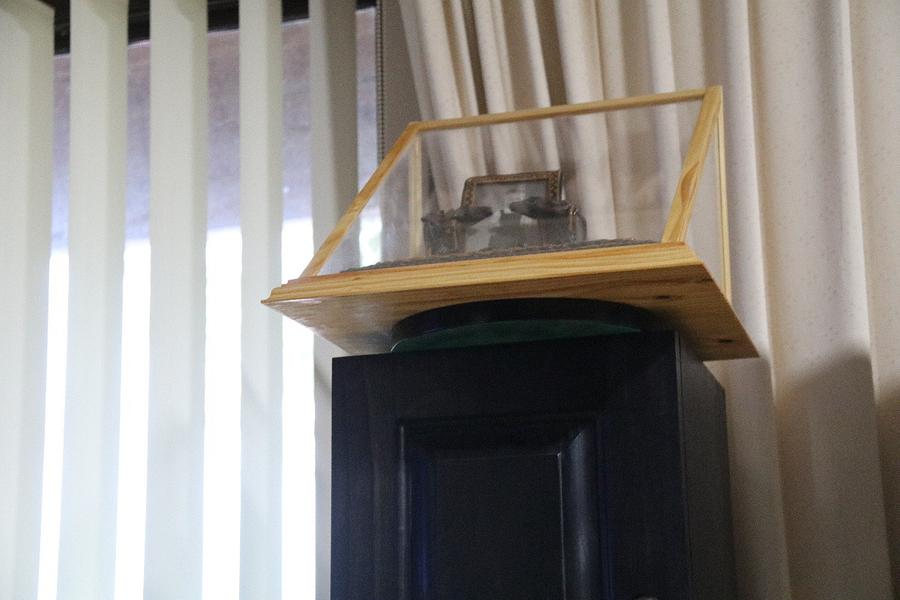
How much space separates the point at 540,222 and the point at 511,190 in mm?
72

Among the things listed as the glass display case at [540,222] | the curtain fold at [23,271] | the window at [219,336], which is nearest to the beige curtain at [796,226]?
the glass display case at [540,222]

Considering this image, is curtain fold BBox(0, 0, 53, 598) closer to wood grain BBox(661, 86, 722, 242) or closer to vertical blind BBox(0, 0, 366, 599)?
vertical blind BBox(0, 0, 366, 599)

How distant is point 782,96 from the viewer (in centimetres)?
146

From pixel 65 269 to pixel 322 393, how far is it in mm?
573

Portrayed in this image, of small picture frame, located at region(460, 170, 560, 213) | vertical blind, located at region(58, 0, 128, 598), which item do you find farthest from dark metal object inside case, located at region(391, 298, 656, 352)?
vertical blind, located at region(58, 0, 128, 598)

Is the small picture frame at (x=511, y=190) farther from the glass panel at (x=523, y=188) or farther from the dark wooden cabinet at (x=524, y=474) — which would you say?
the dark wooden cabinet at (x=524, y=474)

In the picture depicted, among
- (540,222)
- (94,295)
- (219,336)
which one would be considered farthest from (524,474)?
(94,295)

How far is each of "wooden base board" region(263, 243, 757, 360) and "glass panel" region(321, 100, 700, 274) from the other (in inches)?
1.8

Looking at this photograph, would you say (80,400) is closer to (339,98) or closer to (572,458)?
(339,98)

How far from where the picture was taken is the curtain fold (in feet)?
5.84

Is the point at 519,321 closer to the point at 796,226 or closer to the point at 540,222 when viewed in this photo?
the point at 540,222

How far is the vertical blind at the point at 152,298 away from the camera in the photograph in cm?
168

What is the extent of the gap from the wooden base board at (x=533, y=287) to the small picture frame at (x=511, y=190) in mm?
173

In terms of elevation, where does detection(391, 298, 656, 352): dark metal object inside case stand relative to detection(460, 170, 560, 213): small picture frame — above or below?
below
